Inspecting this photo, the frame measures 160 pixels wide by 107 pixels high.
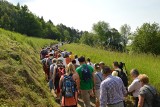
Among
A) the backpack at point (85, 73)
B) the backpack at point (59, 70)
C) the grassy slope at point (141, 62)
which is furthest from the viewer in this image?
the grassy slope at point (141, 62)

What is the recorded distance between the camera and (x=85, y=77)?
1145 centimetres

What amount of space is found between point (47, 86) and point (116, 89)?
8.28 metres

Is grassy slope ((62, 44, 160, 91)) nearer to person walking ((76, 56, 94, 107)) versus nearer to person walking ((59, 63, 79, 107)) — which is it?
person walking ((76, 56, 94, 107))

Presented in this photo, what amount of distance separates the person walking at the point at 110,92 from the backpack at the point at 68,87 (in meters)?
1.93

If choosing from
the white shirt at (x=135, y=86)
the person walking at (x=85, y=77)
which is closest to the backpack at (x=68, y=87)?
the person walking at (x=85, y=77)

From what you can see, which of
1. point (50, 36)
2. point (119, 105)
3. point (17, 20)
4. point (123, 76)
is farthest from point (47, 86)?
point (50, 36)

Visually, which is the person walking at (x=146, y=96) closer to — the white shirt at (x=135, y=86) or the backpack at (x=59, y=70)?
the white shirt at (x=135, y=86)

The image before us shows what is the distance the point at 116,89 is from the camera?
8188 millimetres

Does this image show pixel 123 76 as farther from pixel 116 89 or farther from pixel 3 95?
pixel 3 95

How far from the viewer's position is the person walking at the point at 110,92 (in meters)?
8.12

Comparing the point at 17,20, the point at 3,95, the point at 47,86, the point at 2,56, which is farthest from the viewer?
the point at 17,20

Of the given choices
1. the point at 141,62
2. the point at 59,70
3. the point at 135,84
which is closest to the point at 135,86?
the point at 135,84

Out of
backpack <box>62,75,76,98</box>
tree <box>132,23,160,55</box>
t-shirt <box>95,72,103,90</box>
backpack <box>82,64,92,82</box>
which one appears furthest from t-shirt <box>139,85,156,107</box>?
tree <box>132,23,160,55</box>

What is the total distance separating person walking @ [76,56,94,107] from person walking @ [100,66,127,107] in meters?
3.15
